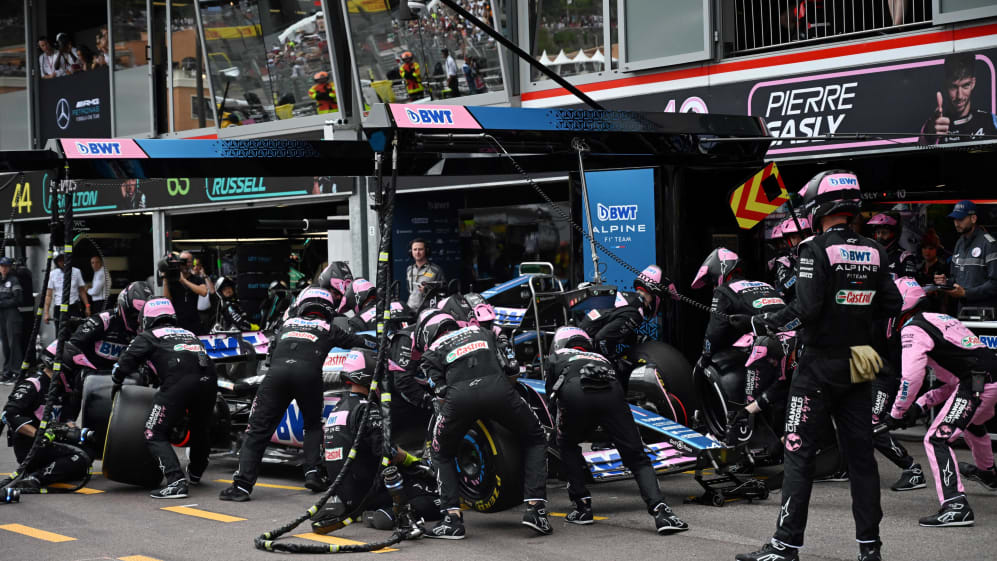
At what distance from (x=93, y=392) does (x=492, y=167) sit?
4793 millimetres

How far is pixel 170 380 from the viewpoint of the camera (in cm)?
941

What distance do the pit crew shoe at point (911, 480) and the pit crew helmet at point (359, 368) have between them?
4298mm

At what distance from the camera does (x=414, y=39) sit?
1703cm

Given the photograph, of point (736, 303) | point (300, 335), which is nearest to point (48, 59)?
point (300, 335)

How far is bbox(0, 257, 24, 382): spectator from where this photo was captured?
715 inches

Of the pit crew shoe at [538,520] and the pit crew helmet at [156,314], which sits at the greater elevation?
the pit crew helmet at [156,314]

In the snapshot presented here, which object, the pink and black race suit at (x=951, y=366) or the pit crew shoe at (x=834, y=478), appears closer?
the pink and black race suit at (x=951, y=366)

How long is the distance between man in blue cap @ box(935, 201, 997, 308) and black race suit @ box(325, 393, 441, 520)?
593 centimetres

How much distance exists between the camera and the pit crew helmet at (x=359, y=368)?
8508 millimetres

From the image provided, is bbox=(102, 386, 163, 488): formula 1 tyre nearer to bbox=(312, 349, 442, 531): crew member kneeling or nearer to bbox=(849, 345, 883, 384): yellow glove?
bbox=(312, 349, 442, 531): crew member kneeling

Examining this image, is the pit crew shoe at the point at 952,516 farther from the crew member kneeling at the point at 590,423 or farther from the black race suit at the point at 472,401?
the black race suit at the point at 472,401

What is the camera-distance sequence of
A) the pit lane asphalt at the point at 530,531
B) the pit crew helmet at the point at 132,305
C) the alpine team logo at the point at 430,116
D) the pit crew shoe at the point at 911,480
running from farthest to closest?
the pit crew helmet at the point at 132,305 < the pit crew shoe at the point at 911,480 < the alpine team logo at the point at 430,116 < the pit lane asphalt at the point at 530,531

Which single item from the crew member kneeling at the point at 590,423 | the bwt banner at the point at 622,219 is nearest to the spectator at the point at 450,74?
the bwt banner at the point at 622,219

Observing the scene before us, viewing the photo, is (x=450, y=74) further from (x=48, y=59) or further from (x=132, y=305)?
(x=48, y=59)
